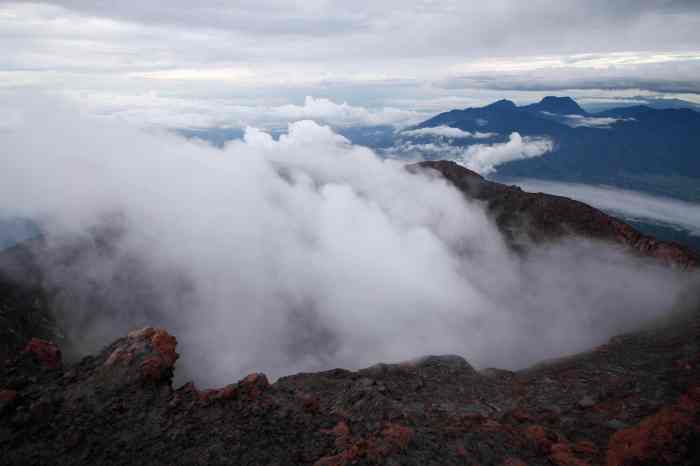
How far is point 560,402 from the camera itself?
24.2 m

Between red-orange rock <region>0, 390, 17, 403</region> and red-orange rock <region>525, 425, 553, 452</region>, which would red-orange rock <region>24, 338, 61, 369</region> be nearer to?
red-orange rock <region>0, 390, 17, 403</region>

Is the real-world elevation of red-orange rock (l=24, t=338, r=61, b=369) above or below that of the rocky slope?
above

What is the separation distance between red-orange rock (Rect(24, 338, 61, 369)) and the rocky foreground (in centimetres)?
6

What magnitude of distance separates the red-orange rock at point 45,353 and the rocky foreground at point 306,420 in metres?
0.06

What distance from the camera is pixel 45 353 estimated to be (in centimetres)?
2064

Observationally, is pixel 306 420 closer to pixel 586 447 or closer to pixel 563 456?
pixel 563 456

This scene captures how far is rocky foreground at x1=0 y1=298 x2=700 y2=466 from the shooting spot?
52.8 ft

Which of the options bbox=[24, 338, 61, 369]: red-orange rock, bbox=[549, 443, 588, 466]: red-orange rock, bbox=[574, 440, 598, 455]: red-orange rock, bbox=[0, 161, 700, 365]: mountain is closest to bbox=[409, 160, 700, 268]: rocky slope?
bbox=[0, 161, 700, 365]: mountain

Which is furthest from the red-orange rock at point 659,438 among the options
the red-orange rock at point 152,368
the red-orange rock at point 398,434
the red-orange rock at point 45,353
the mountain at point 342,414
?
the red-orange rock at point 45,353

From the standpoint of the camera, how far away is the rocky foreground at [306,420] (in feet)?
52.8

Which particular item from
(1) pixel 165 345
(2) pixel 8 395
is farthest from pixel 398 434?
(2) pixel 8 395

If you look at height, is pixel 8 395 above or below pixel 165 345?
above

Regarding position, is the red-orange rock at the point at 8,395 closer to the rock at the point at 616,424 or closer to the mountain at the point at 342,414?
the mountain at the point at 342,414

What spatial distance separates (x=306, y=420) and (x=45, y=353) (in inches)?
525
